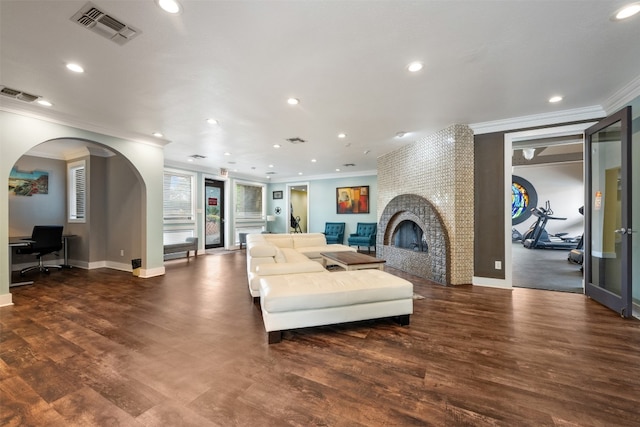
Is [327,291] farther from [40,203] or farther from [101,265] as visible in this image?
[40,203]

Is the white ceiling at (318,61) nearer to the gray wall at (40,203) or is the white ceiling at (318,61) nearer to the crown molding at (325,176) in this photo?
the gray wall at (40,203)

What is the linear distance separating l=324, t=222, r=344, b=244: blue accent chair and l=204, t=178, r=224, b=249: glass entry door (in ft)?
12.2

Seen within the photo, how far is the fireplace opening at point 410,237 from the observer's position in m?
5.27

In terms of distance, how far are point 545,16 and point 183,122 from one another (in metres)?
4.47

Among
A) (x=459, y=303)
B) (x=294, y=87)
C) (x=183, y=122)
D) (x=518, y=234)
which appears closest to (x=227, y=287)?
(x=183, y=122)

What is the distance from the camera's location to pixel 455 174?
4.32 meters

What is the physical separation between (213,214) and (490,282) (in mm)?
8002

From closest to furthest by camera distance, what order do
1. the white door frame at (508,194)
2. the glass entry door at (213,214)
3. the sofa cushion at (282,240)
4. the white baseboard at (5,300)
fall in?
the white baseboard at (5,300) → the white door frame at (508,194) → the sofa cushion at (282,240) → the glass entry door at (213,214)

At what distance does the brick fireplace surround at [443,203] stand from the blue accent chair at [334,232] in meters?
3.76

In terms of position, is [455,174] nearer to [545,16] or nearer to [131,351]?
[545,16]

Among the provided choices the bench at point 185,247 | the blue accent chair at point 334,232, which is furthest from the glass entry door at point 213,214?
the blue accent chair at point 334,232

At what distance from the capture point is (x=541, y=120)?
3.95m

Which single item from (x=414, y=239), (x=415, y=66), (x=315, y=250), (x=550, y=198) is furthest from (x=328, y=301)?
(x=550, y=198)

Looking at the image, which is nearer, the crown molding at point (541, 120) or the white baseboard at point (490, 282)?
the crown molding at point (541, 120)
